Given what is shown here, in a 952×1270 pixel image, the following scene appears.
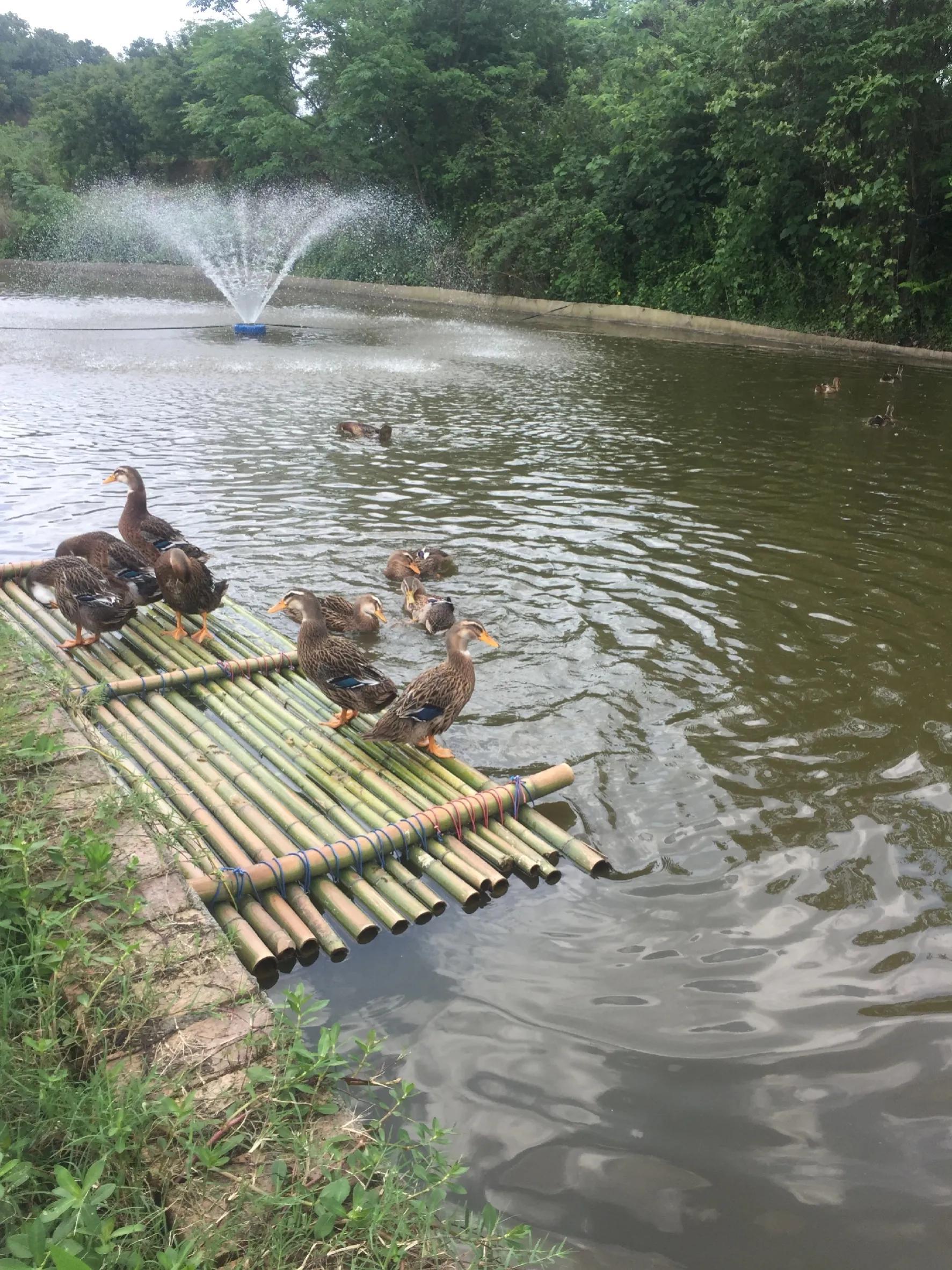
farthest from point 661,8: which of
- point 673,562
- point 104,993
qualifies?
point 104,993

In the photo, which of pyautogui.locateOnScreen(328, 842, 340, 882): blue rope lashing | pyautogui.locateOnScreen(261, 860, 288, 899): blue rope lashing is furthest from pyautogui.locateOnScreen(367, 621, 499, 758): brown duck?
pyautogui.locateOnScreen(261, 860, 288, 899): blue rope lashing

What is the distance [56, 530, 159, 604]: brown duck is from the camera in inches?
264

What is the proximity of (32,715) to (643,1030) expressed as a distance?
11.2 ft

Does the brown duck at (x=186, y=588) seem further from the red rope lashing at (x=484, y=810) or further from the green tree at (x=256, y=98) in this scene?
the green tree at (x=256, y=98)

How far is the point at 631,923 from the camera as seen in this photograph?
4.05 m

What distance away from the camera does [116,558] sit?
689 centimetres

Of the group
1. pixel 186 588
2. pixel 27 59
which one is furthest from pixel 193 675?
pixel 27 59

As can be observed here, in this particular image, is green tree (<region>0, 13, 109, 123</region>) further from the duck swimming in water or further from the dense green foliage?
the duck swimming in water

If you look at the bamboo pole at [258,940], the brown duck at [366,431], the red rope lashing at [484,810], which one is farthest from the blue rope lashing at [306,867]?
the brown duck at [366,431]

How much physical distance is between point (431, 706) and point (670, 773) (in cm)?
144

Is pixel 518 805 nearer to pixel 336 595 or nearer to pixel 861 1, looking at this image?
pixel 336 595

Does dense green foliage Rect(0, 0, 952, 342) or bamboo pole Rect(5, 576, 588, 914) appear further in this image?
dense green foliage Rect(0, 0, 952, 342)

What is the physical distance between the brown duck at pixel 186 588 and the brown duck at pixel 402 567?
1.56 m

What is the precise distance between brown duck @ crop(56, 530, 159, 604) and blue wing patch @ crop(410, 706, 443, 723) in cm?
276
